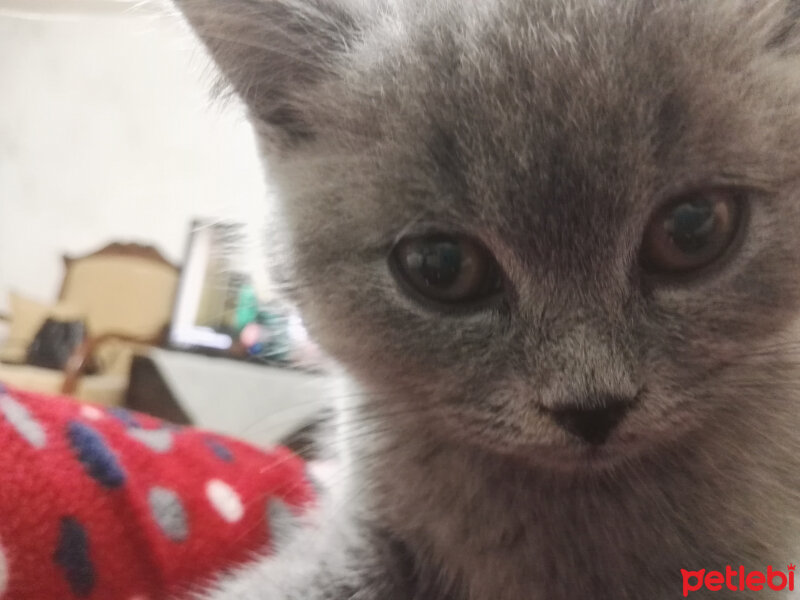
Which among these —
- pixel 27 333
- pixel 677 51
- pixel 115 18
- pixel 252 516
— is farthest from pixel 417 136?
pixel 115 18

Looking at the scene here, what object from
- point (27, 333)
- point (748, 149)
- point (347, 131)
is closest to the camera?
point (748, 149)

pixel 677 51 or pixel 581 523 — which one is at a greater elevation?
pixel 677 51

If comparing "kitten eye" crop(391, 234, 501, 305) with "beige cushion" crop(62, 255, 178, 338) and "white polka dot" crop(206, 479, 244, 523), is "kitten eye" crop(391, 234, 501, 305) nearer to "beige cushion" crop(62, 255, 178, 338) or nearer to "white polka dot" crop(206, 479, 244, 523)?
"white polka dot" crop(206, 479, 244, 523)

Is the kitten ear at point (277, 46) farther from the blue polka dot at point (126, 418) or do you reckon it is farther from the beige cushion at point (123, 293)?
the beige cushion at point (123, 293)

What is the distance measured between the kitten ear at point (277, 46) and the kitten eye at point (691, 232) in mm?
320

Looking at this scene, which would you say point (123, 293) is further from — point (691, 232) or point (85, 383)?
point (691, 232)

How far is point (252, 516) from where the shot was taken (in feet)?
3.11

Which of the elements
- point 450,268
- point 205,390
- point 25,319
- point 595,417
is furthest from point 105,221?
point 595,417

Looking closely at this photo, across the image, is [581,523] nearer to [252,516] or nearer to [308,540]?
[308,540]

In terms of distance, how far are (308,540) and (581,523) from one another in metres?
0.32

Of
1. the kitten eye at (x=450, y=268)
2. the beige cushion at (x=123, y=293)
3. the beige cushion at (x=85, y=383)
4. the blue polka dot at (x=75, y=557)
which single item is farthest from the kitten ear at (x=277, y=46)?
the beige cushion at (x=123, y=293)

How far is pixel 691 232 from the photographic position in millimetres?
522

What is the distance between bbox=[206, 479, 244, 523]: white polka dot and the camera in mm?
905

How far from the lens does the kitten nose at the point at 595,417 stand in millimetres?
499
